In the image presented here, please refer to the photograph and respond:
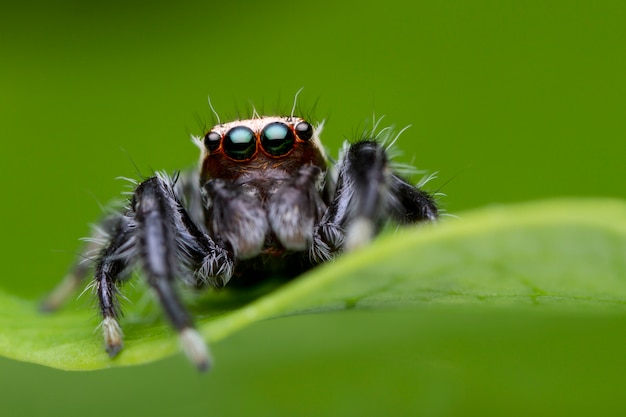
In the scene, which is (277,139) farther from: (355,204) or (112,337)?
(112,337)

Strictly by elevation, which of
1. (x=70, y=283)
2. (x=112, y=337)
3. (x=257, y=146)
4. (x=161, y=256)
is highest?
(x=257, y=146)

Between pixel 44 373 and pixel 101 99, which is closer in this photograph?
pixel 44 373

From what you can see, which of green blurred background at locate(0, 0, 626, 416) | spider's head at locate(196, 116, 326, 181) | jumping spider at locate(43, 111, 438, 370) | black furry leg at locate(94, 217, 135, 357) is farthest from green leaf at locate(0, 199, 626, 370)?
green blurred background at locate(0, 0, 626, 416)

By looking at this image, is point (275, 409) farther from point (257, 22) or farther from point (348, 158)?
point (257, 22)

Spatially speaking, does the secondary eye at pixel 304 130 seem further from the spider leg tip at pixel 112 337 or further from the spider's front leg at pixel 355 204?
the spider leg tip at pixel 112 337

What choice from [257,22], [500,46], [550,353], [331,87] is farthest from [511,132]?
[550,353]

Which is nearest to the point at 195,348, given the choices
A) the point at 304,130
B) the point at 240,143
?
the point at 240,143
